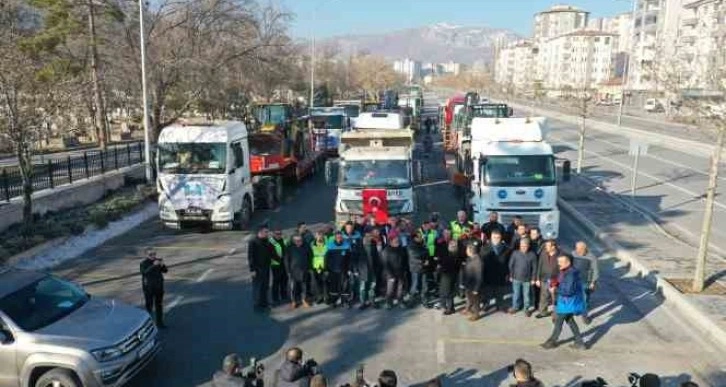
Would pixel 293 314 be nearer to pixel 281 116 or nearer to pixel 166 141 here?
pixel 166 141

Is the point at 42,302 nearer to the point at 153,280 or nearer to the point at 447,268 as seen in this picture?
the point at 153,280

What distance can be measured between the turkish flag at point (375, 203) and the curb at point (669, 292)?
17.4ft

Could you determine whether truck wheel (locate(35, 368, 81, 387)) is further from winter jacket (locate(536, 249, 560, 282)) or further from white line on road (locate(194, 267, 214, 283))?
winter jacket (locate(536, 249, 560, 282))

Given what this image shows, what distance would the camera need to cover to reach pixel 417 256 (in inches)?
396

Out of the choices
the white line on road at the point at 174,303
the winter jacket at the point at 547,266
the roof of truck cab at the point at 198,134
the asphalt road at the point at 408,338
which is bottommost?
the white line on road at the point at 174,303

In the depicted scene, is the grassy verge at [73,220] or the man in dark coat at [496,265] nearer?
the man in dark coat at [496,265]

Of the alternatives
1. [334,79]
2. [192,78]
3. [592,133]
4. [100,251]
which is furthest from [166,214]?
[334,79]

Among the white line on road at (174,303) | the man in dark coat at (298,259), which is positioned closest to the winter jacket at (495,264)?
the man in dark coat at (298,259)

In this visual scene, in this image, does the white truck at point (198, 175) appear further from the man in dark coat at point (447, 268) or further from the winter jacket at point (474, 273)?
the winter jacket at point (474, 273)

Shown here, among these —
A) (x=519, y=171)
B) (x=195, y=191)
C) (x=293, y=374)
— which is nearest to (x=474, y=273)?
(x=293, y=374)

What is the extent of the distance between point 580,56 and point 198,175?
461 ft

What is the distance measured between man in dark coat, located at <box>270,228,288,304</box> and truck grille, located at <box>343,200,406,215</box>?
3.65 metres

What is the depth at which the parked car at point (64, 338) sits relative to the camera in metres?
6.82

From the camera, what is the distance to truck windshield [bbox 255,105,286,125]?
29.2m
